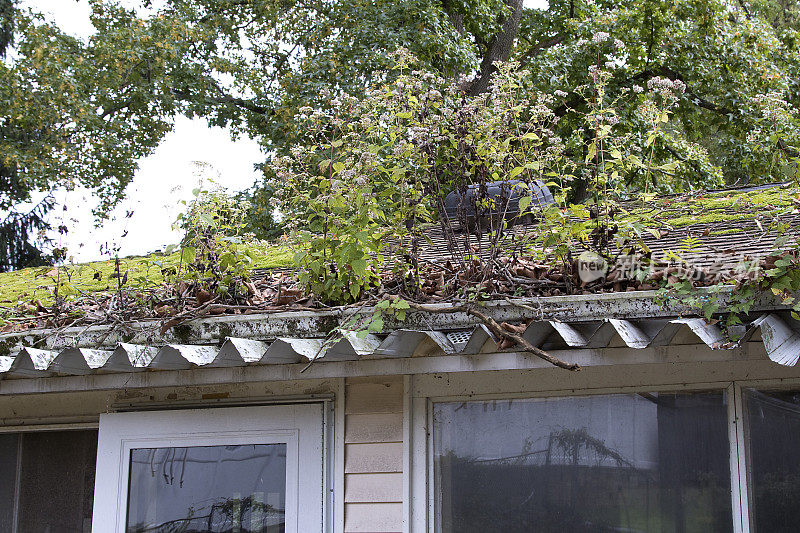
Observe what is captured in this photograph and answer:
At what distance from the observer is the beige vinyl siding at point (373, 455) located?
396cm

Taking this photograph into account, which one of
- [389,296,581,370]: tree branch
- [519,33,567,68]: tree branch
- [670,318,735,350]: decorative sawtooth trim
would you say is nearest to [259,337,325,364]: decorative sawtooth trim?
[389,296,581,370]: tree branch

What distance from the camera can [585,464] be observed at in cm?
376

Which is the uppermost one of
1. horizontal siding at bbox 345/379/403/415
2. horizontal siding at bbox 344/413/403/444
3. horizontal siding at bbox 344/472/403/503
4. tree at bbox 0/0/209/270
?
tree at bbox 0/0/209/270

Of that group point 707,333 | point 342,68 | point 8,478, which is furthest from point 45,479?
point 342,68

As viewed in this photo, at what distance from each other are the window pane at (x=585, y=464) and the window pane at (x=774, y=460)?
0.12 metres

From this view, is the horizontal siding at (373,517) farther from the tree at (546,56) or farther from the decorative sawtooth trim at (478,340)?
the tree at (546,56)

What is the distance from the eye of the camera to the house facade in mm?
3488

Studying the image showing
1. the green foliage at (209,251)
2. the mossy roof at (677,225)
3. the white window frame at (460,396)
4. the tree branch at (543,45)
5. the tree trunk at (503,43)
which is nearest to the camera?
the white window frame at (460,396)

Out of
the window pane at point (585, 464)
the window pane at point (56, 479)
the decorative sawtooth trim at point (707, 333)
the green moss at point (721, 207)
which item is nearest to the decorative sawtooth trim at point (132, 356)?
the window pane at point (585, 464)

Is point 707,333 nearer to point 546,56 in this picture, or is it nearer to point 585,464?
point 585,464

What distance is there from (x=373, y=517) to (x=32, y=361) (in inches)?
72.0

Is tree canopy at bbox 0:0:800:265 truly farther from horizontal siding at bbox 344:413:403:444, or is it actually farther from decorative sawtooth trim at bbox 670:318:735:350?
decorative sawtooth trim at bbox 670:318:735:350

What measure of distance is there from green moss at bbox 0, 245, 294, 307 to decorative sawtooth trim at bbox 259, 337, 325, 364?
1258 millimetres

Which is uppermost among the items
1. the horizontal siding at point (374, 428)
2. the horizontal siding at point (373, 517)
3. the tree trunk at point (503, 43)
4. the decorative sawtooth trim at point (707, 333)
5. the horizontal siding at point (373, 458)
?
the tree trunk at point (503, 43)
